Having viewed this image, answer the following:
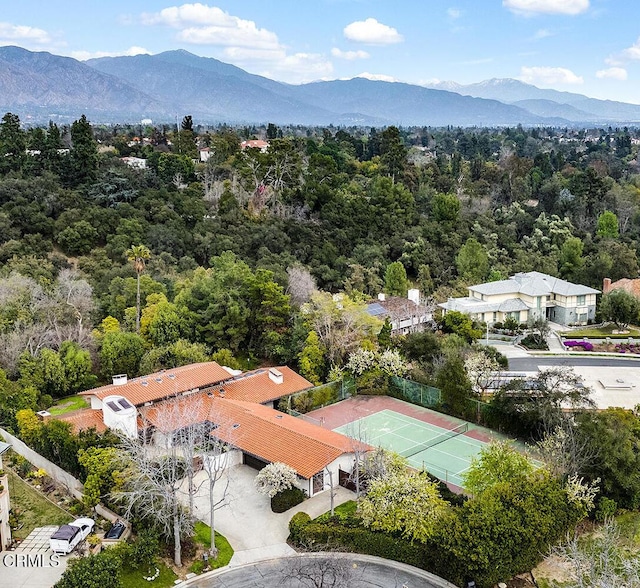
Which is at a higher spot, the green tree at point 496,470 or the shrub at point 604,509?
the green tree at point 496,470

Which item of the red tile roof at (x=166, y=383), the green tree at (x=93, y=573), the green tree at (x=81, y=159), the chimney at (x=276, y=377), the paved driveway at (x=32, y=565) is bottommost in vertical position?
the paved driveway at (x=32, y=565)

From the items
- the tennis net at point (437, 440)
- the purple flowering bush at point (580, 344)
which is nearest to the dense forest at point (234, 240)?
the tennis net at point (437, 440)

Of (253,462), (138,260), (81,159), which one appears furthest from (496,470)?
(81,159)

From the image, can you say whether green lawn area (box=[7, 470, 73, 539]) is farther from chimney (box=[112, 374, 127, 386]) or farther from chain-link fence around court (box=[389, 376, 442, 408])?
chain-link fence around court (box=[389, 376, 442, 408])

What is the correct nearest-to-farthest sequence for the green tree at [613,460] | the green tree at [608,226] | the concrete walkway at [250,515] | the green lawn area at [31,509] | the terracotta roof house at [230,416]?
the concrete walkway at [250,515], the green lawn area at [31,509], the green tree at [613,460], the terracotta roof house at [230,416], the green tree at [608,226]

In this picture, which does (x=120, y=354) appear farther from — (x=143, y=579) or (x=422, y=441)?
(x=143, y=579)

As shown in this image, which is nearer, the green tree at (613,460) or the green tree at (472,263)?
the green tree at (613,460)

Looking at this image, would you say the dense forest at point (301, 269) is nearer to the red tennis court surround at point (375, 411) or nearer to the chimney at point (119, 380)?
the red tennis court surround at point (375, 411)
